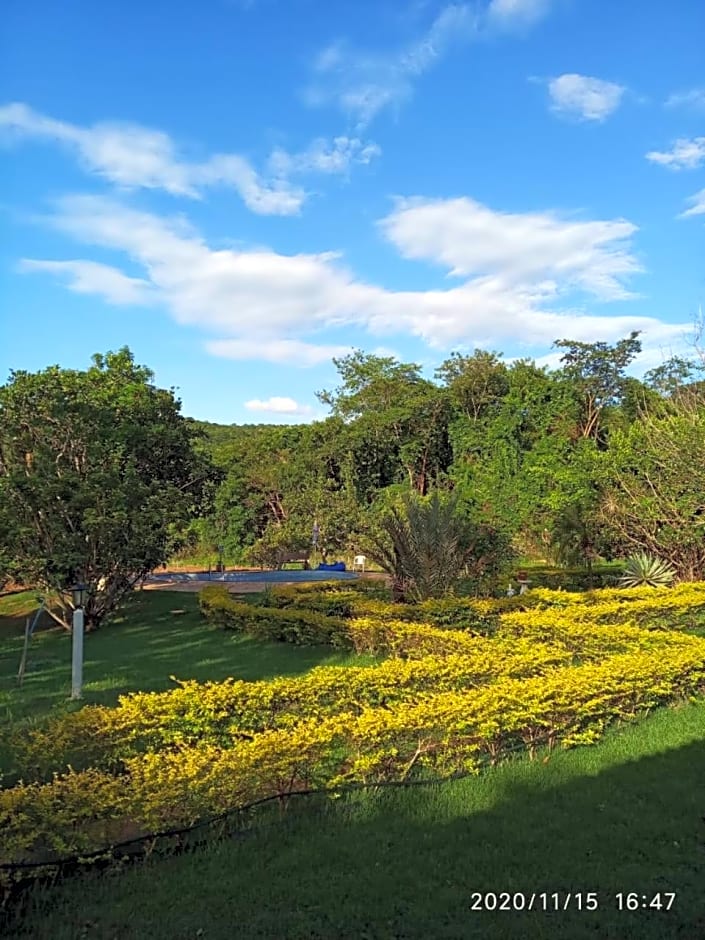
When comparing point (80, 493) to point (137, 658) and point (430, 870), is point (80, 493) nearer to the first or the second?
point (137, 658)

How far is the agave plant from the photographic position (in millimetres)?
11711

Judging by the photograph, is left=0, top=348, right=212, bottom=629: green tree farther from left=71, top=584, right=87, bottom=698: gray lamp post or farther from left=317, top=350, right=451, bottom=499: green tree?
left=317, top=350, right=451, bottom=499: green tree

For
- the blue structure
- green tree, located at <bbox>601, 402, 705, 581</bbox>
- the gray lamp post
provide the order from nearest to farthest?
the gray lamp post → green tree, located at <bbox>601, 402, 705, 581</bbox> → the blue structure

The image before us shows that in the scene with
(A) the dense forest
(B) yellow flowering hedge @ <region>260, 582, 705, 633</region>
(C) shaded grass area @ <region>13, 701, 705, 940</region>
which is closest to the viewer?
(C) shaded grass area @ <region>13, 701, 705, 940</region>

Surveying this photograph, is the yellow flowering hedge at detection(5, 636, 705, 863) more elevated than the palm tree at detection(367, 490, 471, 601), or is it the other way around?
the palm tree at detection(367, 490, 471, 601)

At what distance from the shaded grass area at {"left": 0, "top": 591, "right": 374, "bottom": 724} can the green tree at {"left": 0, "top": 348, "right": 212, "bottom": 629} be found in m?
0.81

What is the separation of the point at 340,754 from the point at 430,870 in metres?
1.09

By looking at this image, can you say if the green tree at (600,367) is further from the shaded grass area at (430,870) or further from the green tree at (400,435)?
the shaded grass area at (430,870)

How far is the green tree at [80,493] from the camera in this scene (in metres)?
9.71

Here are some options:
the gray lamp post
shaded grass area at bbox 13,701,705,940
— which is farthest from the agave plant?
the gray lamp post

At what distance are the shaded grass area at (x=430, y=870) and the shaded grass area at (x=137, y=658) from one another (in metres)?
2.90

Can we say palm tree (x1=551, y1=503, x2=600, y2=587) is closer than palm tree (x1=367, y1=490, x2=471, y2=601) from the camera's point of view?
No
